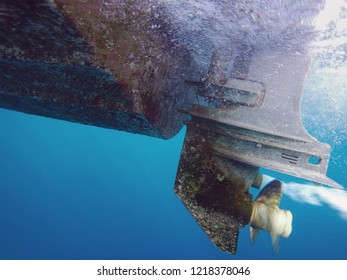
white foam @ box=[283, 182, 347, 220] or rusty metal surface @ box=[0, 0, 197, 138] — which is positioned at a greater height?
rusty metal surface @ box=[0, 0, 197, 138]

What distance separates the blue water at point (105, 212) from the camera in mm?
34219

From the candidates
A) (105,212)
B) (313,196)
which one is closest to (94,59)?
(313,196)

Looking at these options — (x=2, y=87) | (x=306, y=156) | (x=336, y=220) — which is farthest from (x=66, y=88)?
(x=336, y=220)

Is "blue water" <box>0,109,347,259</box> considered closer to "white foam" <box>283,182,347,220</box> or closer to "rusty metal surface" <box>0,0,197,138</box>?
"white foam" <box>283,182,347,220</box>

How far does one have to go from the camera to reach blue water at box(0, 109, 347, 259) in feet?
112

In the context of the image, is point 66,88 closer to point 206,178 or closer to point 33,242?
point 206,178

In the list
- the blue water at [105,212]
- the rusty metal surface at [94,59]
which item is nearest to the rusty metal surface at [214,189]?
the rusty metal surface at [94,59]

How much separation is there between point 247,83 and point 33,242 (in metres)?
41.9

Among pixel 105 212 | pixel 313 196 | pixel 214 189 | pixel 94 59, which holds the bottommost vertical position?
pixel 105 212

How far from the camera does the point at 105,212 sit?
153 ft

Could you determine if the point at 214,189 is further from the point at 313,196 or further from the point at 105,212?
the point at 105,212

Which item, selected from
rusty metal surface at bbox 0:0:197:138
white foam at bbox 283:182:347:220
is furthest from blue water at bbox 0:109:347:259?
rusty metal surface at bbox 0:0:197:138

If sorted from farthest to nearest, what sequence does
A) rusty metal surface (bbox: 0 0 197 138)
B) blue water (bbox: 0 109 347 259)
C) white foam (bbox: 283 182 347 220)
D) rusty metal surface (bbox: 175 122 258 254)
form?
blue water (bbox: 0 109 347 259), white foam (bbox: 283 182 347 220), rusty metal surface (bbox: 175 122 258 254), rusty metal surface (bbox: 0 0 197 138)

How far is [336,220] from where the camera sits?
29578 mm
